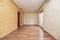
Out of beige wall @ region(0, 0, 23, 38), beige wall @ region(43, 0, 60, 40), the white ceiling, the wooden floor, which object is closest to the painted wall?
the white ceiling

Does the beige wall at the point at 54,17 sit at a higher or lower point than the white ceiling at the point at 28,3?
lower

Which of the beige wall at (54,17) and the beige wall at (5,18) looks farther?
the beige wall at (5,18)

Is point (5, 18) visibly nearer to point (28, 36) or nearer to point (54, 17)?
point (28, 36)

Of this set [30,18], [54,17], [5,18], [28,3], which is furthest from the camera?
[30,18]

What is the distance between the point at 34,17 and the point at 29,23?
143 cm

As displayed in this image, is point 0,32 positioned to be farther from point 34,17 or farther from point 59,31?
point 34,17

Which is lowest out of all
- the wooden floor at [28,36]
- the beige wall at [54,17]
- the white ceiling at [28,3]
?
→ the wooden floor at [28,36]

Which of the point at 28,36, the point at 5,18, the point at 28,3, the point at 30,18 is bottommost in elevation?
the point at 28,36

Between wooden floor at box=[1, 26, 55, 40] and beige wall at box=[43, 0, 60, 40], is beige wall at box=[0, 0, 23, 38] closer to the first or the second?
wooden floor at box=[1, 26, 55, 40]

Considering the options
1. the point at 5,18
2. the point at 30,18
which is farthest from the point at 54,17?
the point at 30,18

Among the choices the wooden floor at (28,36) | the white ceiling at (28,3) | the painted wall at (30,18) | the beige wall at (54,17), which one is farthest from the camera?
the painted wall at (30,18)

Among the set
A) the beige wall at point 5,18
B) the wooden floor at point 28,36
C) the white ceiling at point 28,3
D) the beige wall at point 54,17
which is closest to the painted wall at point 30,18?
the white ceiling at point 28,3

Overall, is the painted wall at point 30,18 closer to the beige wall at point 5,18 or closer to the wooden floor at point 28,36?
the wooden floor at point 28,36

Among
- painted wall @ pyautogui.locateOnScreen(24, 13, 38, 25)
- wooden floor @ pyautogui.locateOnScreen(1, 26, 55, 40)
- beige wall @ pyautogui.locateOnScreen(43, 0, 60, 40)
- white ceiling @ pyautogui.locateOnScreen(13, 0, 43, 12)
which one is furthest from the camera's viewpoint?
painted wall @ pyautogui.locateOnScreen(24, 13, 38, 25)
